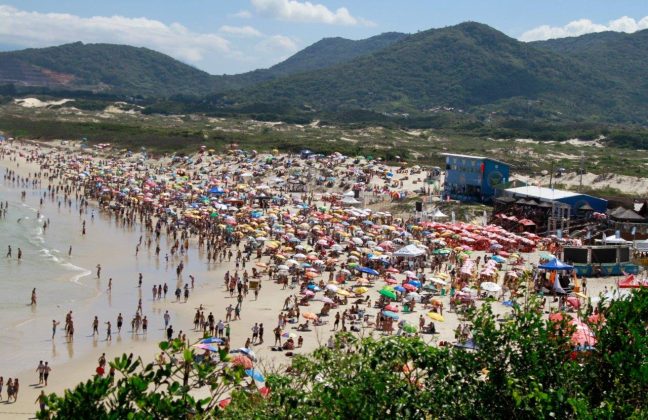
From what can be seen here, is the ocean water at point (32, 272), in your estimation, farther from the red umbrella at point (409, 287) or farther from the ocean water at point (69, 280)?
the red umbrella at point (409, 287)

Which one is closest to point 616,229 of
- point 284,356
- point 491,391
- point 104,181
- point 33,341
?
point 284,356

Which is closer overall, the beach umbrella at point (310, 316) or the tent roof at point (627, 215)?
the beach umbrella at point (310, 316)

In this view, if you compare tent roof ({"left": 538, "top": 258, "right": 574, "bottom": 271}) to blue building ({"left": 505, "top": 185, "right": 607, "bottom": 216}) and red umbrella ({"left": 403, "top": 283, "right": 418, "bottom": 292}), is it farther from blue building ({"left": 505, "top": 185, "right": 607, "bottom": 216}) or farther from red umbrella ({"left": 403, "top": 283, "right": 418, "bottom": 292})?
blue building ({"left": 505, "top": 185, "right": 607, "bottom": 216})

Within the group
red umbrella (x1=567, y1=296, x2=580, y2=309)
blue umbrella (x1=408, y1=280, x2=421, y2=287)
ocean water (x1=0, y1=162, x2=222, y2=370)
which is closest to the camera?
ocean water (x1=0, y1=162, x2=222, y2=370)

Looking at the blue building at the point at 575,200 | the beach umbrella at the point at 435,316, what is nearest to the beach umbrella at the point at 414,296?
the beach umbrella at the point at 435,316

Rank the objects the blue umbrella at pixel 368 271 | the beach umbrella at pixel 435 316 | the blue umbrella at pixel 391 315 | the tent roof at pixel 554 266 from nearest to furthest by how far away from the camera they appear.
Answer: the beach umbrella at pixel 435 316
the blue umbrella at pixel 391 315
the tent roof at pixel 554 266
the blue umbrella at pixel 368 271

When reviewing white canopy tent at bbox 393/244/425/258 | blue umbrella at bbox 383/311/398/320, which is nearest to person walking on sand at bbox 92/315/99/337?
blue umbrella at bbox 383/311/398/320
